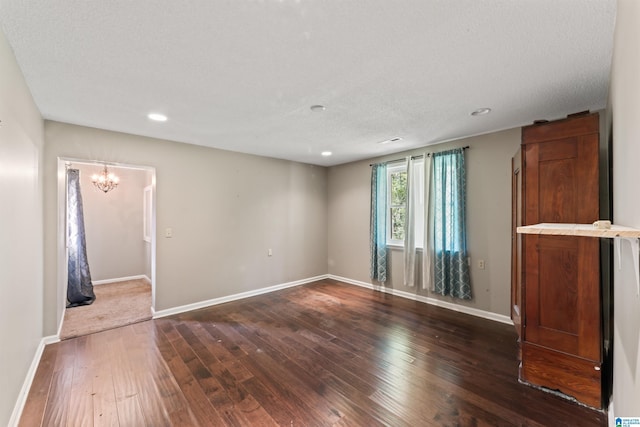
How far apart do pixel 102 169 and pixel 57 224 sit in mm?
2754

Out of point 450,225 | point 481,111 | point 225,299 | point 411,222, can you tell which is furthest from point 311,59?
point 225,299

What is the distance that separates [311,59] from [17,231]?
7.97 feet

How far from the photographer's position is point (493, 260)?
3541mm

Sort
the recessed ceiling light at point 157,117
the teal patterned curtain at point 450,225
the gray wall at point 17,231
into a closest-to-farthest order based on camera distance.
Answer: the gray wall at point 17,231 < the recessed ceiling light at point 157,117 < the teal patterned curtain at point 450,225

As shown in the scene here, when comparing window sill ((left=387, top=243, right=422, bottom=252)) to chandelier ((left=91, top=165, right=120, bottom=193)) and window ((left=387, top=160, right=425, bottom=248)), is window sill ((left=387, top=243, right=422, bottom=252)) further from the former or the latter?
chandelier ((left=91, top=165, right=120, bottom=193))

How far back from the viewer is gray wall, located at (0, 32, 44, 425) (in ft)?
5.29

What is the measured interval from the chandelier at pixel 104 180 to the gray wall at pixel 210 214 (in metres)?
1.95

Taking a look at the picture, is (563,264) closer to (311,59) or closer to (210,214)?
(311,59)

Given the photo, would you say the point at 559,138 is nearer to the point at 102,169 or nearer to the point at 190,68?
the point at 190,68

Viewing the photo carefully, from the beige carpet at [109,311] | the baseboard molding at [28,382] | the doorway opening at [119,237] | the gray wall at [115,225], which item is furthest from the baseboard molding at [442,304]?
the gray wall at [115,225]

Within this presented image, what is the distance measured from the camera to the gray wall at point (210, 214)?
3.11 meters

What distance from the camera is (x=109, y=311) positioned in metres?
3.89

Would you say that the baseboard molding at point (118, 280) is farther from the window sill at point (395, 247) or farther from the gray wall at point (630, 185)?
the gray wall at point (630, 185)

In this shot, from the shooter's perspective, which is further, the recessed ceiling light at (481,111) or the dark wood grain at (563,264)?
the recessed ceiling light at (481,111)
